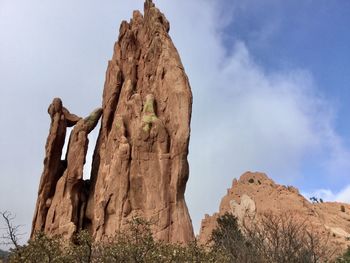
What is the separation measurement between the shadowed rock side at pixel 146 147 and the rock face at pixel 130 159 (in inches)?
3.1

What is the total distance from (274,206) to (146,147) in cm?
3632

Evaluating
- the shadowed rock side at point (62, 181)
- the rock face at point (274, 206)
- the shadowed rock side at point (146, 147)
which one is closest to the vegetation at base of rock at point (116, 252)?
the shadowed rock side at point (146, 147)

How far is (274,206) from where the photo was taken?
67875 millimetres

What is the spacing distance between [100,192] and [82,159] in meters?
3.47

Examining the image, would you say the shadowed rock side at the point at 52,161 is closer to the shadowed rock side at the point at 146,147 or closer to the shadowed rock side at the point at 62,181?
the shadowed rock side at the point at 62,181

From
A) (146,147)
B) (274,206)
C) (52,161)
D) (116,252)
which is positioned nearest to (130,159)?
(146,147)

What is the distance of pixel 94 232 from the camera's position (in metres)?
37.2

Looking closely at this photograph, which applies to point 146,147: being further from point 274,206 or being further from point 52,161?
point 274,206

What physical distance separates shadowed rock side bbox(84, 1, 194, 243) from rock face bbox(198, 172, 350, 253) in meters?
27.8

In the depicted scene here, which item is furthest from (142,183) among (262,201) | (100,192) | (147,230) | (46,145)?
(262,201)

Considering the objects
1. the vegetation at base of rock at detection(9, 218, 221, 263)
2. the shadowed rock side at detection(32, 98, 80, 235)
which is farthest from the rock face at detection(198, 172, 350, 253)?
the vegetation at base of rock at detection(9, 218, 221, 263)

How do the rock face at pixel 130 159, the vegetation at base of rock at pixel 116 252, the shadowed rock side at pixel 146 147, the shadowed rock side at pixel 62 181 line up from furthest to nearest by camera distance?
the shadowed rock side at pixel 62 181, the rock face at pixel 130 159, the shadowed rock side at pixel 146 147, the vegetation at base of rock at pixel 116 252

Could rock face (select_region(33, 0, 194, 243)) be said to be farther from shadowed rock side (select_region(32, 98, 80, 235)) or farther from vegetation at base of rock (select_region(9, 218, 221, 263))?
vegetation at base of rock (select_region(9, 218, 221, 263))

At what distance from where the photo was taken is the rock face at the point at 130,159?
119ft
